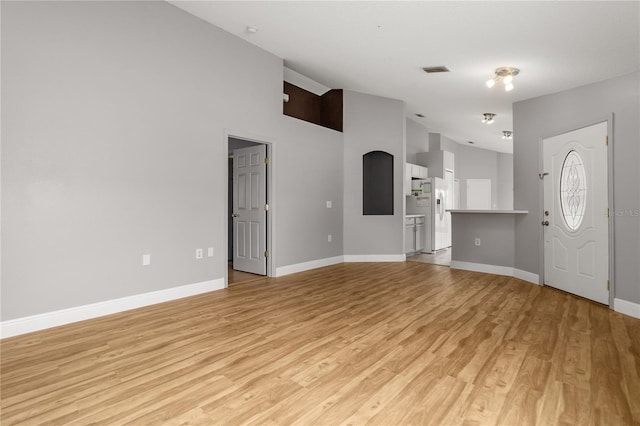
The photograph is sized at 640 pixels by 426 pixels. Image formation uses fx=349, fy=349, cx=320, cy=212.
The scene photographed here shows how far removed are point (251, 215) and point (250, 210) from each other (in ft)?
0.28

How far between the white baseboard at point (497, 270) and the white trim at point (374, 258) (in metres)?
1.01

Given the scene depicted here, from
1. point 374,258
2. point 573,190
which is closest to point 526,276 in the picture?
point 573,190

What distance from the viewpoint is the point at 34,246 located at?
2.99m

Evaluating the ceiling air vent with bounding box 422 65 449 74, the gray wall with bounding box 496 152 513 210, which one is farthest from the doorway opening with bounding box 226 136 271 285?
the gray wall with bounding box 496 152 513 210

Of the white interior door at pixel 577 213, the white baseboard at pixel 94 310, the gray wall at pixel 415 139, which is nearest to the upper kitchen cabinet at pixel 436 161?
the gray wall at pixel 415 139

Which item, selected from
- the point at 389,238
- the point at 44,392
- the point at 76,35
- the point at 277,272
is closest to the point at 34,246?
the point at 44,392

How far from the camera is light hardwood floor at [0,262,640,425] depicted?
1857 mm

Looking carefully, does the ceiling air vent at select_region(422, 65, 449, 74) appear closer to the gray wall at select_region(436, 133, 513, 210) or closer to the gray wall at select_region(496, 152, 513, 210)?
the gray wall at select_region(436, 133, 513, 210)

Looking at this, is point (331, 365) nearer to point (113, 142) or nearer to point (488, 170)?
point (113, 142)

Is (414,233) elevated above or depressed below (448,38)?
below

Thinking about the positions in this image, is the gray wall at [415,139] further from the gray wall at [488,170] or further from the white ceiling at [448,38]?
Answer: the white ceiling at [448,38]

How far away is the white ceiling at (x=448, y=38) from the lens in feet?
11.3

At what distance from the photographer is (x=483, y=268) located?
6000mm

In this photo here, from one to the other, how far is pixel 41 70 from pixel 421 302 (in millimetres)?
4357
